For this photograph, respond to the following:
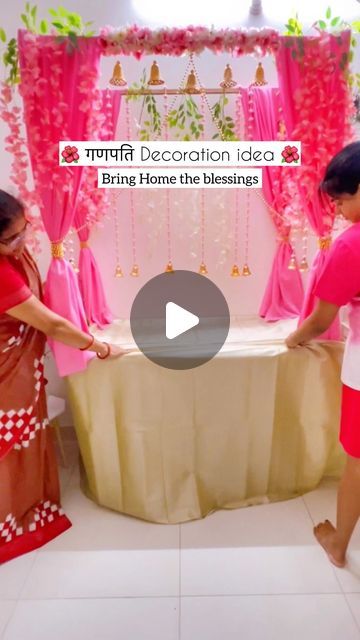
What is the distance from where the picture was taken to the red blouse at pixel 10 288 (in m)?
1.44

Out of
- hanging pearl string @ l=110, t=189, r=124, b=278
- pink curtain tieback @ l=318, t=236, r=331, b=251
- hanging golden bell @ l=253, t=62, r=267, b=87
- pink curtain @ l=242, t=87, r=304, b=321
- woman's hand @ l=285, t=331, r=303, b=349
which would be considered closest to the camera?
woman's hand @ l=285, t=331, r=303, b=349

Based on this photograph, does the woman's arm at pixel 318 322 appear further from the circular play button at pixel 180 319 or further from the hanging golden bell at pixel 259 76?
the hanging golden bell at pixel 259 76

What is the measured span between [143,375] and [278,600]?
0.89 metres

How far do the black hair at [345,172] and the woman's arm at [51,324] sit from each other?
99 cm

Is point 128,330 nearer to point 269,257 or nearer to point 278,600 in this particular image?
point 269,257

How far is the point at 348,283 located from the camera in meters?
1.33

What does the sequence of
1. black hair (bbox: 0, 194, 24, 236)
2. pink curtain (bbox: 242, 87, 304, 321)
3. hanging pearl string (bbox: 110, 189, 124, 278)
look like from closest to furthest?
1. black hair (bbox: 0, 194, 24, 236)
2. pink curtain (bbox: 242, 87, 304, 321)
3. hanging pearl string (bbox: 110, 189, 124, 278)

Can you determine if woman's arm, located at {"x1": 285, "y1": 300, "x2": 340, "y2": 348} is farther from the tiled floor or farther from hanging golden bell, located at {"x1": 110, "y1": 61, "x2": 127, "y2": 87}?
hanging golden bell, located at {"x1": 110, "y1": 61, "x2": 127, "y2": 87}

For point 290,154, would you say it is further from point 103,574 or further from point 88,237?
point 103,574

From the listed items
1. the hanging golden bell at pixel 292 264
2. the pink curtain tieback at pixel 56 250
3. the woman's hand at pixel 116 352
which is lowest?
the woman's hand at pixel 116 352

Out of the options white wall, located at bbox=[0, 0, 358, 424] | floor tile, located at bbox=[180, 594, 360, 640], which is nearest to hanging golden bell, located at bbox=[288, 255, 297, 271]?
white wall, located at bbox=[0, 0, 358, 424]

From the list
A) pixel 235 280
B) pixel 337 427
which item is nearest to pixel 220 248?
pixel 235 280

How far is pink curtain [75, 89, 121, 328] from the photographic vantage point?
200 cm

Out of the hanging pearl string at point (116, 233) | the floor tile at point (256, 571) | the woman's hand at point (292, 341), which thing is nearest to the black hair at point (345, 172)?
the woman's hand at point (292, 341)
